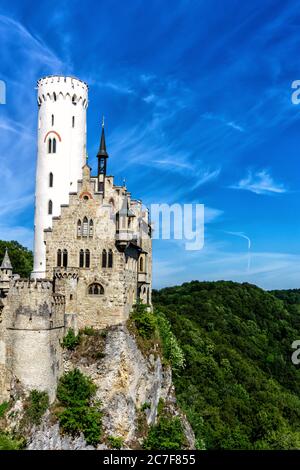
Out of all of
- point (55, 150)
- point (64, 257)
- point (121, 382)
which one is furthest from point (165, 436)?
point (55, 150)

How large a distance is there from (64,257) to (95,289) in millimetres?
4331

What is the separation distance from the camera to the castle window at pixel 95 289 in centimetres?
5231

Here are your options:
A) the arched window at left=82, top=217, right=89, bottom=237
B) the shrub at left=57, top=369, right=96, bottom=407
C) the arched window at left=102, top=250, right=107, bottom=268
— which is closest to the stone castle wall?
the shrub at left=57, top=369, right=96, bottom=407

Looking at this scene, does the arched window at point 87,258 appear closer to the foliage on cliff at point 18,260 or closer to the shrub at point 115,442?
the shrub at point 115,442

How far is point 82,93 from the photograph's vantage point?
5666cm

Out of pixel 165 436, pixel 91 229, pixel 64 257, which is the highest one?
pixel 91 229

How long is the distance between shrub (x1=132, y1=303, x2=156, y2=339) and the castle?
48.8 inches

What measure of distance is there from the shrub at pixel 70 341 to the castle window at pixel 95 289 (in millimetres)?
4135

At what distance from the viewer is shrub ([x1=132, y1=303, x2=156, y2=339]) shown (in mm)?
55281

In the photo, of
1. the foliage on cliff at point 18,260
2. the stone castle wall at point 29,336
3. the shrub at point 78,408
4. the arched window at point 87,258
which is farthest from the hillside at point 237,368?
the stone castle wall at point 29,336

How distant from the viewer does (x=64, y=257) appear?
52.7 metres

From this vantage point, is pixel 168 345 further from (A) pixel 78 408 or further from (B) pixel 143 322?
(A) pixel 78 408

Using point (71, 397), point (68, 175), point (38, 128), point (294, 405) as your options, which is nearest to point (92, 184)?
point (68, 175)

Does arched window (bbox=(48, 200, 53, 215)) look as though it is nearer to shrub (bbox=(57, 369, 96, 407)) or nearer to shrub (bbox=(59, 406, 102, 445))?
shrub (bbox=(57, 369, 96, 407))
